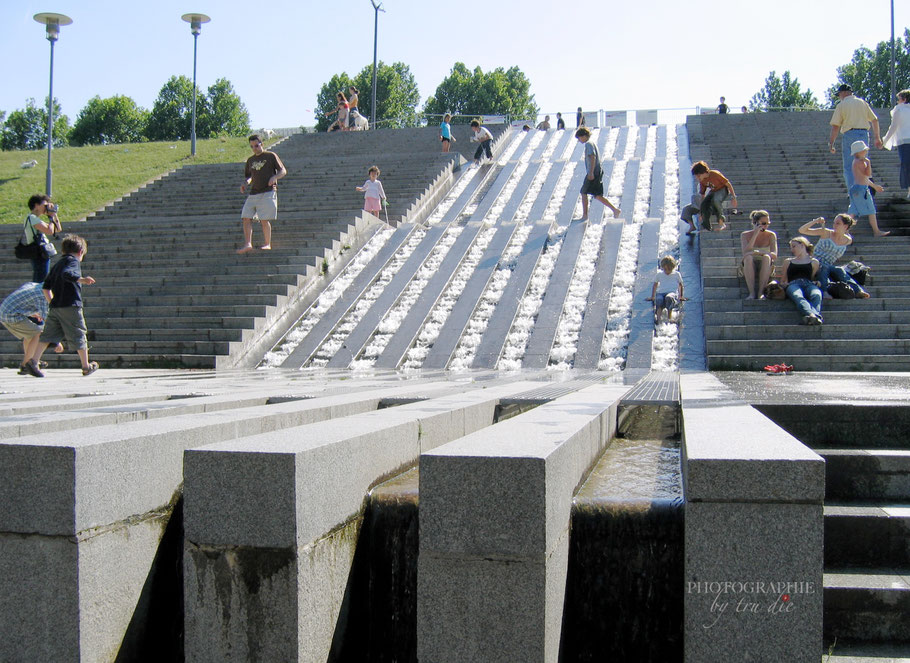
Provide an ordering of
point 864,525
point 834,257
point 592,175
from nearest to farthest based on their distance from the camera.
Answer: point 864,525, point 834,257, point 592,175

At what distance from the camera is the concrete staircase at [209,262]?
38.3 ft

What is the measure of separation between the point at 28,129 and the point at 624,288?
101800 mm

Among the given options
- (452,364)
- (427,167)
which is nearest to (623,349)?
(452,364)

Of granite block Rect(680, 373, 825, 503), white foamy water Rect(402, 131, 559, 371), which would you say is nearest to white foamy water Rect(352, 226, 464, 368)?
white foamy water Rect(402, 131, 559, 371)

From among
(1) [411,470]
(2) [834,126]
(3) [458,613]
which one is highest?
(2) [834,126]

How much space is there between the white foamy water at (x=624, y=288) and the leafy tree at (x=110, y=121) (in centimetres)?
8230

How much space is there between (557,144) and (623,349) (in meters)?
17.9

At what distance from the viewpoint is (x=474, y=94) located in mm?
93875

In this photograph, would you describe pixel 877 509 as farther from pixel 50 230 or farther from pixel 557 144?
pixel 557 144

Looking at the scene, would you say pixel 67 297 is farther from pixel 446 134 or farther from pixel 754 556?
pixel 446 134

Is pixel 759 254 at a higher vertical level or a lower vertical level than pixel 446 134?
lower

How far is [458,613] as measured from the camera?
304 cm

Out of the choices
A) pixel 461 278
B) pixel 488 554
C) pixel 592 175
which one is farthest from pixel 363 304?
pixel 488 554

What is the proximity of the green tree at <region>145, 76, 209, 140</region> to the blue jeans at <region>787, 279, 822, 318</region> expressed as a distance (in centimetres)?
8676
